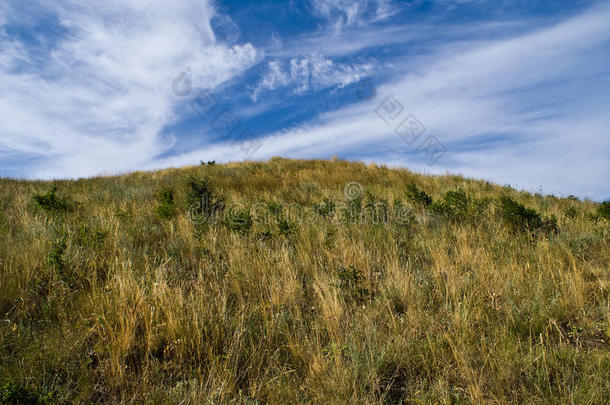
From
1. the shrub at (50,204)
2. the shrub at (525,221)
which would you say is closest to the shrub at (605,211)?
the shrub at (525,221)

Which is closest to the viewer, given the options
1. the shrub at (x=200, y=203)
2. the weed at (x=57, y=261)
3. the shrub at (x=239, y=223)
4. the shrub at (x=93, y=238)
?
the weed at (x=57, y=261)

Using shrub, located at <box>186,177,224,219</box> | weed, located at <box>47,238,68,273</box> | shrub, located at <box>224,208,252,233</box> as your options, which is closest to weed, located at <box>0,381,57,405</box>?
weed, located at <box>47,238,68,273</box>

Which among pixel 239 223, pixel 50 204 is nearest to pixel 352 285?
pixel 239 223

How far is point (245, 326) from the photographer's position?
2645 mm

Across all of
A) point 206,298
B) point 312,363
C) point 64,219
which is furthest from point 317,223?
point 64,219

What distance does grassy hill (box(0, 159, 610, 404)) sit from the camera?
2.02 metres

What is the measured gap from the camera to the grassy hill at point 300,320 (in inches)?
79.6

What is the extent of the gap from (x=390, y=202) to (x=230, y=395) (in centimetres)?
686

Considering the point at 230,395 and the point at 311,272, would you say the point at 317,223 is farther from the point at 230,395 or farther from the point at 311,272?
the point at 230,395

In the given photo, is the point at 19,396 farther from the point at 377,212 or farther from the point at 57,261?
the point at 377,212

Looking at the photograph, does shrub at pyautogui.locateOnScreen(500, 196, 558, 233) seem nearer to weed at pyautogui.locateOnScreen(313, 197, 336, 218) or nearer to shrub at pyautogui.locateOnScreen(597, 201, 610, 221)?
shrub at pyautogui.locateOnScreen(597, 201, 610, 221)

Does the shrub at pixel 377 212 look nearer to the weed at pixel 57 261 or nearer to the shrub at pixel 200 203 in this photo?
the shrub at pixel 200 203

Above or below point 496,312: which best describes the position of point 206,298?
above

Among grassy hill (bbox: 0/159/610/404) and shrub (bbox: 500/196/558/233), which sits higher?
shrub (bbox: 500/196/558/233)
